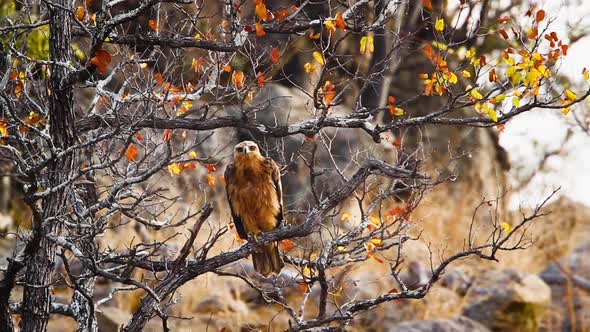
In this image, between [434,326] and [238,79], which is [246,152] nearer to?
[238,79]

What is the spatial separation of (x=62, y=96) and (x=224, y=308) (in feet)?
Result: 19.3

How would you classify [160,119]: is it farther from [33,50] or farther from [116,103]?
[33,50]

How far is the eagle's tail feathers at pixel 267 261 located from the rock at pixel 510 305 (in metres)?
4.88

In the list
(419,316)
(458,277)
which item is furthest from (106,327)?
(458,277)

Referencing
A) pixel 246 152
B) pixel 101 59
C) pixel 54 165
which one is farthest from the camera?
pixel 246 152

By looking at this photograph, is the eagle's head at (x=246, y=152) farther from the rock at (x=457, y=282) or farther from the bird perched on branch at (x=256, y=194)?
the rock at (x=457, y=282)

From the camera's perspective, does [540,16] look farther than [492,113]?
Yes

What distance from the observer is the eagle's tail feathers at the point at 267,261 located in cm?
720

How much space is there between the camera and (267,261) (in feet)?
23.9

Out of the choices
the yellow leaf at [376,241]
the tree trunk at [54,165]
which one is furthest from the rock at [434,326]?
the tree trunk at [54,165]

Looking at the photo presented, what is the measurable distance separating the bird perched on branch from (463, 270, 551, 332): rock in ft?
15.6

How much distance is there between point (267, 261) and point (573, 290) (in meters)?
5.93

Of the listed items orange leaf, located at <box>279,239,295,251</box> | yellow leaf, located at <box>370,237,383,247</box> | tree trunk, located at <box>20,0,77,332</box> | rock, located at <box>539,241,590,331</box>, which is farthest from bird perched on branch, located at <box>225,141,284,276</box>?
rock, located at <box>539,241,590,331</box>

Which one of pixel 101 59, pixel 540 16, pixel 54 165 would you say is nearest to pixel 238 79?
pixel 101 59
